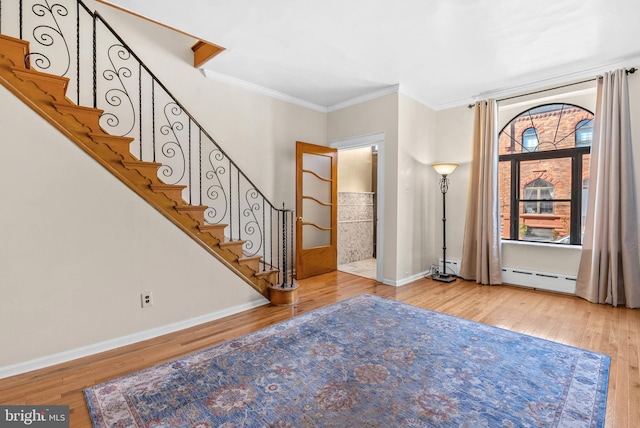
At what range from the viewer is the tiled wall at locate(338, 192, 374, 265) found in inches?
240

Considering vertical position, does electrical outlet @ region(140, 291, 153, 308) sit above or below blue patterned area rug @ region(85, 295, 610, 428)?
above

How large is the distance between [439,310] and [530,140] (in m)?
3.09

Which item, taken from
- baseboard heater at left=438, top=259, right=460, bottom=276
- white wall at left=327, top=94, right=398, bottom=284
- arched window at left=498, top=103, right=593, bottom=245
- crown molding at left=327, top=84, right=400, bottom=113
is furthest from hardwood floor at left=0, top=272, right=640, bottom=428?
crown molding at left=327, top=84, right=400, bottom=113

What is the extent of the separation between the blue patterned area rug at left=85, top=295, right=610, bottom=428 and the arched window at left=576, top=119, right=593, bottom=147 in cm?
307

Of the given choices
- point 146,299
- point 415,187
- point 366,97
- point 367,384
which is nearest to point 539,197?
point 415,187

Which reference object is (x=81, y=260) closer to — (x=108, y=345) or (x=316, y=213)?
(x=108, y=345)

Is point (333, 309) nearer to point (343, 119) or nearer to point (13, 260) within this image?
point (13, 260)

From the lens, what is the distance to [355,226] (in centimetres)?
640

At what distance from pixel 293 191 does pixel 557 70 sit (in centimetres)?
399

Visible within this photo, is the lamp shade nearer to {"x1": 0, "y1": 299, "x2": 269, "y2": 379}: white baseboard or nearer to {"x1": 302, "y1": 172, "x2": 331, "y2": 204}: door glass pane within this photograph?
{"x1": 302, "y1": 172, "x2": 331, "y2": 204}: door glass pane

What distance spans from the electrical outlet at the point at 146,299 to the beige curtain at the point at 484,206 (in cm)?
441

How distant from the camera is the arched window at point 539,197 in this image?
445cm

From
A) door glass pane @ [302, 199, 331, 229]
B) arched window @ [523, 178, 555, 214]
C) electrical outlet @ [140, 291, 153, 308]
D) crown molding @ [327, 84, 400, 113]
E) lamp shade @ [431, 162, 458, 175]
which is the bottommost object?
electrical outlet @ [140, 291, 153, 308]

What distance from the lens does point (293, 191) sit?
5066 millimetres
